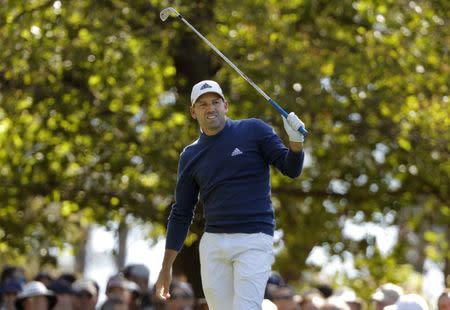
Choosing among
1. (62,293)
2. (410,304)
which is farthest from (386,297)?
(62,293)

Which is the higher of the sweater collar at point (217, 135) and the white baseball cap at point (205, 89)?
the white baseball cap at point (205, 89)

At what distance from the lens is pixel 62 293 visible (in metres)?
16.0

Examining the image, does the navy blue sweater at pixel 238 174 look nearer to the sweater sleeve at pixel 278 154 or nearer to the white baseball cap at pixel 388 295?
the sweater sleeve at pixel 278 154

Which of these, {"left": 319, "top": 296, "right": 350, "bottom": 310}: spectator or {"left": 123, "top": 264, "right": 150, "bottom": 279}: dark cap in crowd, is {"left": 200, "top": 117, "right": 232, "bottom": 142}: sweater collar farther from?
{"left": 123, "top": 264, "right": 150, "bottom": 279}: dark cap in crowd

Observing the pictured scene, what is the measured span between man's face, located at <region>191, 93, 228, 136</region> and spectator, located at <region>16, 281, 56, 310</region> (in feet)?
20.9

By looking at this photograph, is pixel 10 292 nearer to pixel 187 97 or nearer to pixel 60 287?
pixel 60 287

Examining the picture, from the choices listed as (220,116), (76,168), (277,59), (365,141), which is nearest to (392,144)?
(365,141)

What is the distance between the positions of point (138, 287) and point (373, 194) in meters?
5.07

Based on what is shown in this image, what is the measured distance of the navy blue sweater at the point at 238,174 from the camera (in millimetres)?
9078

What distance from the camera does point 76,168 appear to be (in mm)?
20203

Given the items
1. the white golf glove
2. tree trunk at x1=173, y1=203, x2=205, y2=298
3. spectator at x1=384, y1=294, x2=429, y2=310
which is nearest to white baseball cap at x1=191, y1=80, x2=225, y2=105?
the white golf glove

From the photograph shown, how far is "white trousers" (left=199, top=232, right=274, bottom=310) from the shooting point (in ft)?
29.2

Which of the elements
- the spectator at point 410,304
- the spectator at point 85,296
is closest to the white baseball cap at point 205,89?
the spectator at point 410,304

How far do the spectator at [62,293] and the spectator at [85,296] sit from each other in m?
0.07
